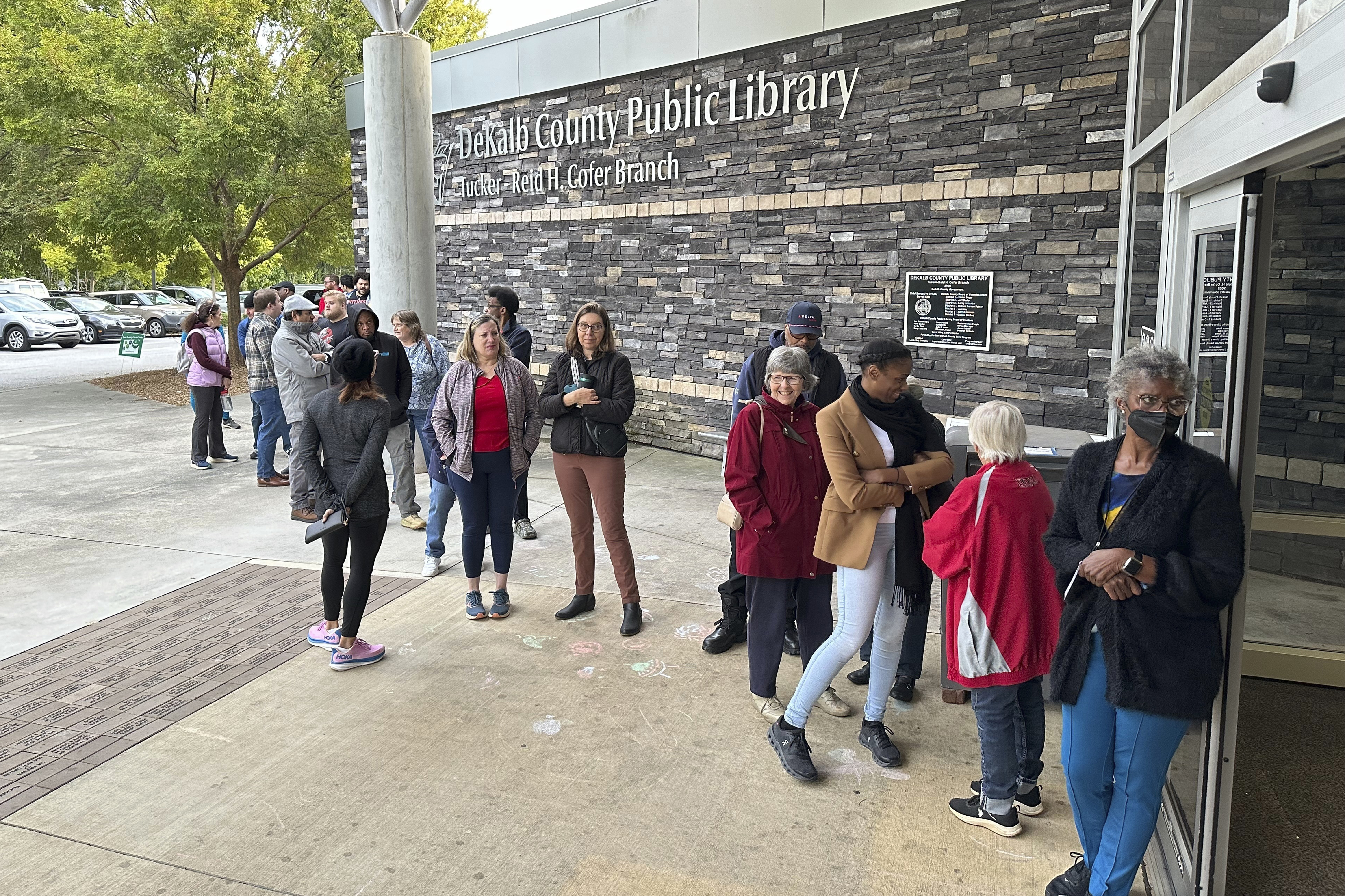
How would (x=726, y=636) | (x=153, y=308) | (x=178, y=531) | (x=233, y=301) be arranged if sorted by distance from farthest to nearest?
1. (x=153, y=308)
2. (x=233, y=301)
3. (x=178, y=531)
4. (x=726, y=636)

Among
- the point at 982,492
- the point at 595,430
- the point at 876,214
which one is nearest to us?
the point at 982,492

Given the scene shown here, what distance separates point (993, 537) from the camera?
11.4 ft

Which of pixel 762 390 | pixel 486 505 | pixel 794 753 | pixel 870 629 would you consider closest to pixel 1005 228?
pixel 762 390

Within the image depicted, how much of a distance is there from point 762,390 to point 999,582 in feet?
6.72

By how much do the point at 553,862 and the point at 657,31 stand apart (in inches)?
351

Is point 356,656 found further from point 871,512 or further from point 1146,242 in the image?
point 1146,242

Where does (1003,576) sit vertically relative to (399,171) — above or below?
below

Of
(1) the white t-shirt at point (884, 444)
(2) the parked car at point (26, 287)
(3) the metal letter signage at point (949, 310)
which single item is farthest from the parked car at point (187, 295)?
(1) the white t-shirt at point (884, 444)

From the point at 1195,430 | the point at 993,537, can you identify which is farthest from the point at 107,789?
the point at 1195,430

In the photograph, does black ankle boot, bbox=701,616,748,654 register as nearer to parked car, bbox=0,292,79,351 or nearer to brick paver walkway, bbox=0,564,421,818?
brick paver walkway, bbox=0,564,421,818

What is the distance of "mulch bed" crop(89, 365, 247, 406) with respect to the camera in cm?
1628

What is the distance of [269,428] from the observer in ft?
31.1

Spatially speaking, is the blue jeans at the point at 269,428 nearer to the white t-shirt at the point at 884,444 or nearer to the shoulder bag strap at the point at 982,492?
the white t-shirt at the point at 884,444

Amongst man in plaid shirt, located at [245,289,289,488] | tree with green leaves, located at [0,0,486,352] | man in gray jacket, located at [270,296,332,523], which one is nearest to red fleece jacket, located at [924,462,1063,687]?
man in gray jacket, located at [270,296,332,523]
